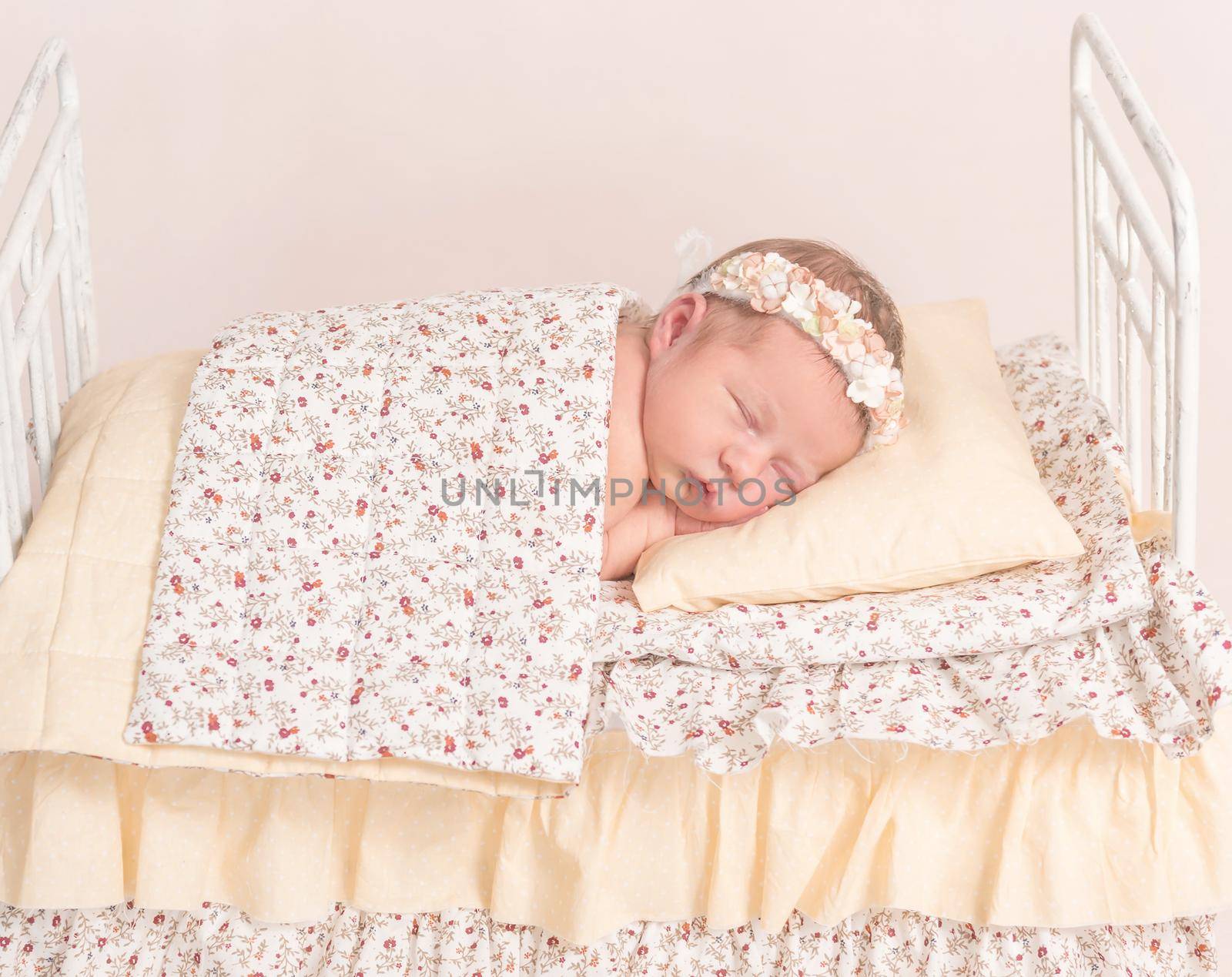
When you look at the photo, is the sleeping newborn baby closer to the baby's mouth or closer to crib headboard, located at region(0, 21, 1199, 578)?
the baby's mouth

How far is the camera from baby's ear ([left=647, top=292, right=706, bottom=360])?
5.86 feet

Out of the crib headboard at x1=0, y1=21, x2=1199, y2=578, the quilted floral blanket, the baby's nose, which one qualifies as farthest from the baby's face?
the crib headboard at x1=0, y1=21, x2=1199, y2=578

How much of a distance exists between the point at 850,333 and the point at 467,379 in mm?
541

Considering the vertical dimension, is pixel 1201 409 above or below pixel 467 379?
above

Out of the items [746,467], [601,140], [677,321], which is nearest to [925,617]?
[746,467]

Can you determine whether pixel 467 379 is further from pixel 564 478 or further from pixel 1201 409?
pixel 1201 409

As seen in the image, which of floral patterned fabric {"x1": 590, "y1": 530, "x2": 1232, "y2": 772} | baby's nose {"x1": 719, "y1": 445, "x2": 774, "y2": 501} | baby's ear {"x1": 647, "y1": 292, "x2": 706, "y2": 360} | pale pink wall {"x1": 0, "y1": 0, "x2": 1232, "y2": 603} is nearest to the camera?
floral patterned fabric {"x1": 590, "y1": 530, "x2": 1232, "y2": 772}

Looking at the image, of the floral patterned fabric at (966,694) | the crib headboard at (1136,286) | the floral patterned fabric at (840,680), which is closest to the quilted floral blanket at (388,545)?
the floral patterned fabric at (840,680)

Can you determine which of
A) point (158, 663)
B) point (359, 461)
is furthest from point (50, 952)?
point (359, 461)

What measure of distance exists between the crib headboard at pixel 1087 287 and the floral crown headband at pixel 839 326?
0.35 meters

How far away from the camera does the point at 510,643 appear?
1425 millimetres

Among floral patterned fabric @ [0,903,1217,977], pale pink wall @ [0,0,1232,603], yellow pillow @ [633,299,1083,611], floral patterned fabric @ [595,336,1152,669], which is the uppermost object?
pale pink wall @ [0,0,1232,603]

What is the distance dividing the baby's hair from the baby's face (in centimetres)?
2

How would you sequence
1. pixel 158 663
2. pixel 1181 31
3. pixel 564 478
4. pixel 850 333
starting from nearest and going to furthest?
pixel 158 663 < pixel 564 478 < pixel 850 333 < pixel 1181 31
